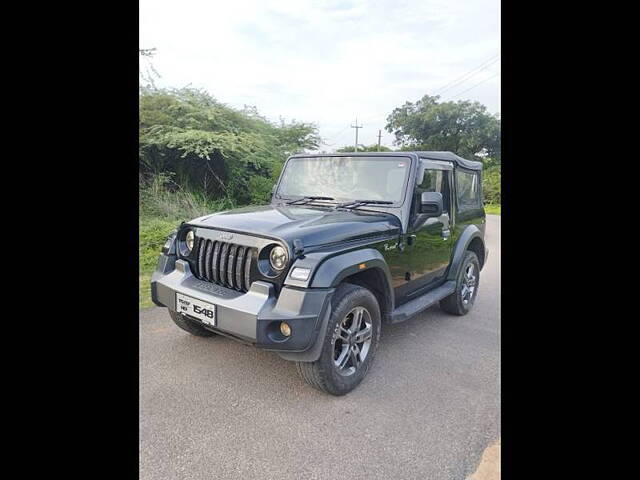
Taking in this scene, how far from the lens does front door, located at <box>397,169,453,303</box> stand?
12.3 feet

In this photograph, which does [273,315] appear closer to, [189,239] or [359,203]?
[189,239]

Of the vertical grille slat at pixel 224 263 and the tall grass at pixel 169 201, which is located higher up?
the tall grass at pixel 169 201

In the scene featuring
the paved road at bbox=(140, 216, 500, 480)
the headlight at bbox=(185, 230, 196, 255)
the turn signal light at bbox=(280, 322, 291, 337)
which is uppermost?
the headlight at bbox=(185, 230, 196, 255)

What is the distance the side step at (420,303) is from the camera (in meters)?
3.47

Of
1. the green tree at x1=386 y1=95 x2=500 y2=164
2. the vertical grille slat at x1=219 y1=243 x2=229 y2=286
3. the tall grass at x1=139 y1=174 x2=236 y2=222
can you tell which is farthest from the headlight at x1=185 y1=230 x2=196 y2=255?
the green tree at x1=386 y1=95 x2=500 y2=164

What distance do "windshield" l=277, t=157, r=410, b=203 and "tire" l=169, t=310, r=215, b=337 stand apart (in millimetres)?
1585

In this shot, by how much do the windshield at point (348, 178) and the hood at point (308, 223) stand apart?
28cm

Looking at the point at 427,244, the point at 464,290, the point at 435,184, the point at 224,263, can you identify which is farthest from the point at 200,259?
the point at 464,290

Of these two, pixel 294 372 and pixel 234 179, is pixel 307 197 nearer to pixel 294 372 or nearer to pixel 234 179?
pixel 294 372

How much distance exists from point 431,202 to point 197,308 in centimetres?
210

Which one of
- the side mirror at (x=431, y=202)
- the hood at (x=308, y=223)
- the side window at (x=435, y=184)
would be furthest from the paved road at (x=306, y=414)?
the side window at (x=435, y=184)

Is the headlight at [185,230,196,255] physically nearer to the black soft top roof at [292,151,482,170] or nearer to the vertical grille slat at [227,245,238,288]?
the vertical grille slat at [227,245,238,288]

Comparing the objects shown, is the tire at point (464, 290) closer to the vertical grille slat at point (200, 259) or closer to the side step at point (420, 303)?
the side step at point (420, 303)
